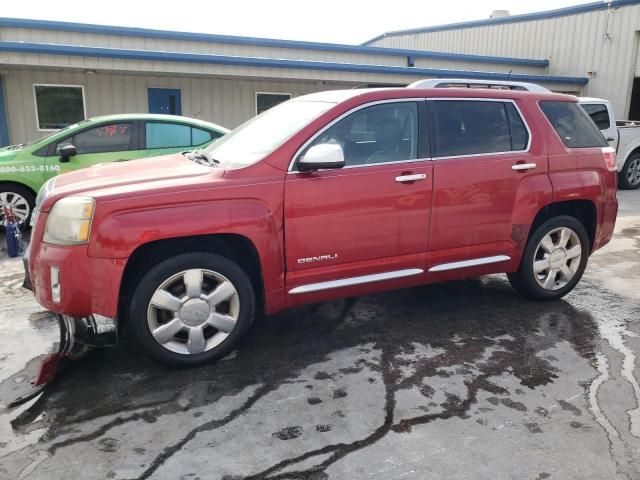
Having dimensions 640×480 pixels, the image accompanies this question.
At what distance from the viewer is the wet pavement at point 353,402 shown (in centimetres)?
264

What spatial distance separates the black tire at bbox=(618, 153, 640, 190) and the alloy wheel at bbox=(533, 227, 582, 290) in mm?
9038

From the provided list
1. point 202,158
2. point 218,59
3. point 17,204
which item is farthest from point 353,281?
point 218,59

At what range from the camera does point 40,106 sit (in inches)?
500

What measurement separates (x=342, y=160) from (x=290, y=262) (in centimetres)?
77

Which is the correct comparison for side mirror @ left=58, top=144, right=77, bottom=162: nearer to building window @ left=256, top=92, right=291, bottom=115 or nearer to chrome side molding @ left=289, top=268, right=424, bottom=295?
chrome side molding @ left=289, top=268, right=424, bottom=295

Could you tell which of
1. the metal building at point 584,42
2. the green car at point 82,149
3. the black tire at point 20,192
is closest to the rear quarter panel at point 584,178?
the green car at point 82,149

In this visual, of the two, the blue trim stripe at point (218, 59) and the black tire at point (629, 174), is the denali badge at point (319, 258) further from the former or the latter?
the black tire at point (629, 174)

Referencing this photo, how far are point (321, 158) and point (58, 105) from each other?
11496 mm

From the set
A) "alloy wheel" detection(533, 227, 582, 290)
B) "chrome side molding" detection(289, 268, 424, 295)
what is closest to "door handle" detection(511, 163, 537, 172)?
"alloy wheel" detection(533, 227, 582, 290)

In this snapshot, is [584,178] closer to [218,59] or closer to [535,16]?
[218,59]

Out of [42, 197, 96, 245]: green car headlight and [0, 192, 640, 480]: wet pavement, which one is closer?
[0, 192, 640, 480]: wet pavement

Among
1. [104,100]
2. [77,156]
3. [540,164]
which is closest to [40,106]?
[104,100]

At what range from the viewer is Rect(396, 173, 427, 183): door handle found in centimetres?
390

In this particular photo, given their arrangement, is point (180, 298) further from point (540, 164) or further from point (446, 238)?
point (540, 164)
